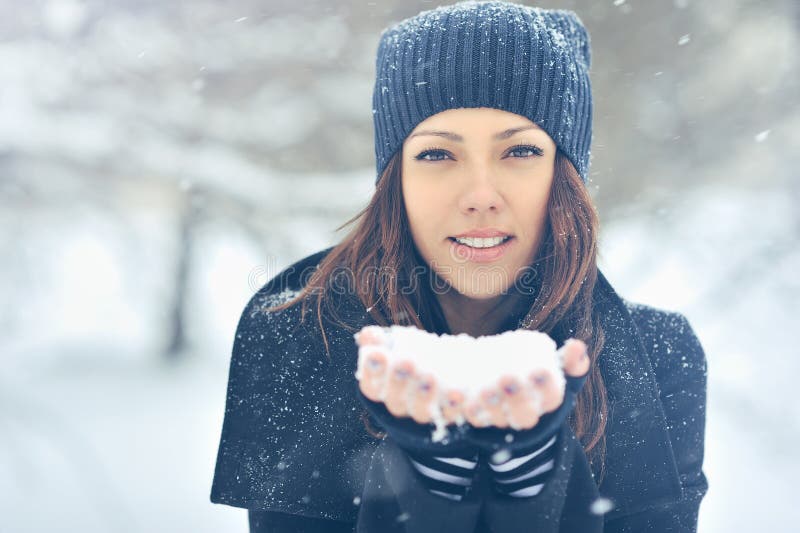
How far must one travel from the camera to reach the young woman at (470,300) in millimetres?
1509

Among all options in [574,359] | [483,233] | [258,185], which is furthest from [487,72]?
[258,185]

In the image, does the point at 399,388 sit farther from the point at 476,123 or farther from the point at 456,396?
the point at 476,123

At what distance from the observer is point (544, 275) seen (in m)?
1.65

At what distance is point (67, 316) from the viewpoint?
6.22 metres

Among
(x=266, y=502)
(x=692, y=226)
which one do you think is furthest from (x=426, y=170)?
(x=692, y=226)

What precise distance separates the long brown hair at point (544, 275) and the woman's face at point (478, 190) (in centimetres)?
7

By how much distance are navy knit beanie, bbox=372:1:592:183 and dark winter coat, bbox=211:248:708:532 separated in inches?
20.2

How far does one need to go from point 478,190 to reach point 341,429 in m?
0.73

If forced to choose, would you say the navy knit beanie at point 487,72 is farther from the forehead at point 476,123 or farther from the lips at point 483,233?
the lips at point 483,233

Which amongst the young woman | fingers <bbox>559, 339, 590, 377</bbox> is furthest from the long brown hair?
fingers <bbox>559, 339, 590, 377</bbox>

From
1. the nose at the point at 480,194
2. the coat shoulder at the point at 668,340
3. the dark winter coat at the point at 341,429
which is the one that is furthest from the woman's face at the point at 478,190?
the coat shoulder at the point at 668,340

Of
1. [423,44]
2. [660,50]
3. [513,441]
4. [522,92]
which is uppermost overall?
[660,50]

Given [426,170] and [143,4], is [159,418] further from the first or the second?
[426,170]

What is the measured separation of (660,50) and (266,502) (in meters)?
4.15
